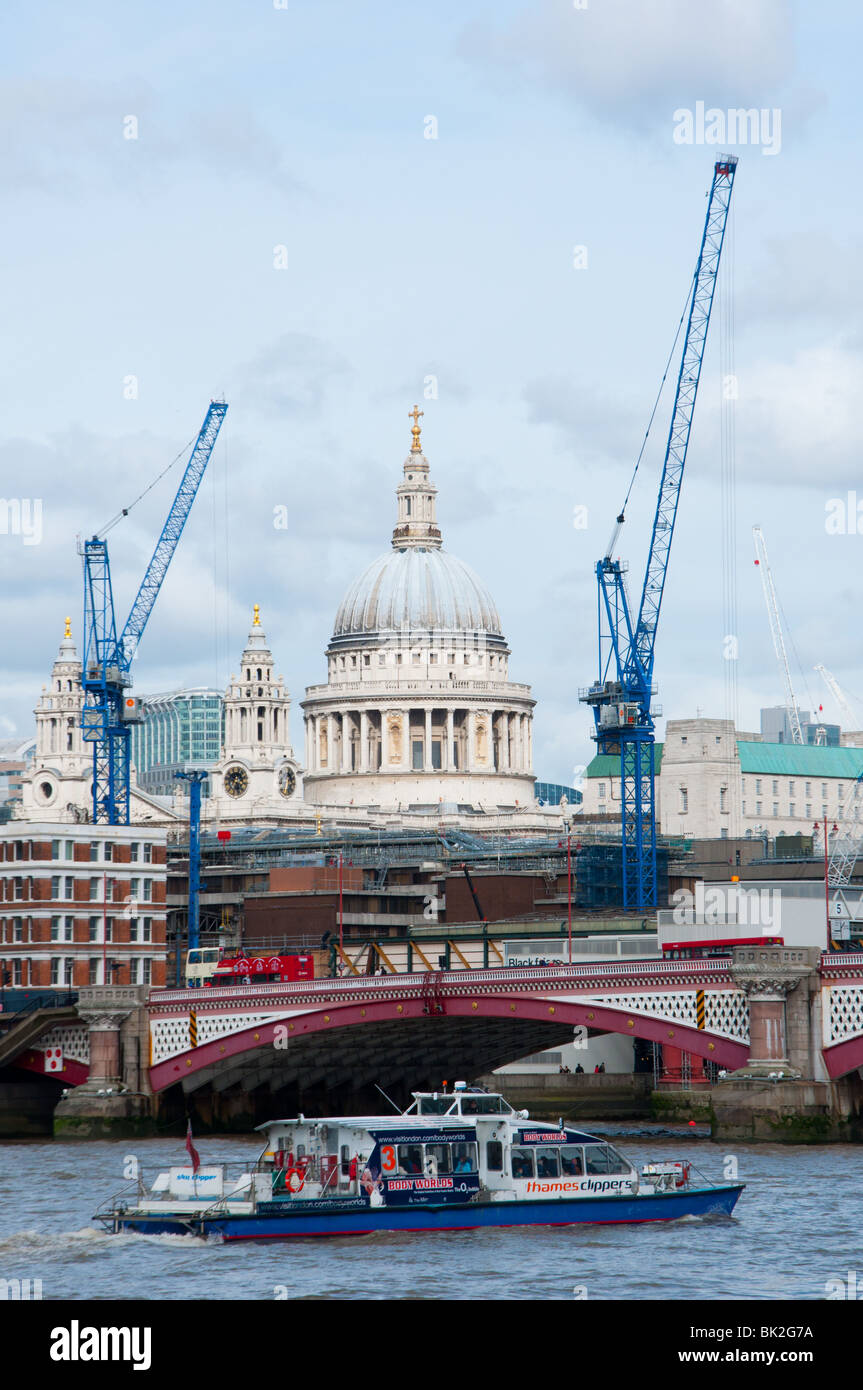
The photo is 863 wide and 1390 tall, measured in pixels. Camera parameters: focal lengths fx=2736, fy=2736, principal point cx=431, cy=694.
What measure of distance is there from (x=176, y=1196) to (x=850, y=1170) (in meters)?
21.4

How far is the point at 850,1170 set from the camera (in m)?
81.2

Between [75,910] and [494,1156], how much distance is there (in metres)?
50.1

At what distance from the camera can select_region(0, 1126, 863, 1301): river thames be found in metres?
59.9

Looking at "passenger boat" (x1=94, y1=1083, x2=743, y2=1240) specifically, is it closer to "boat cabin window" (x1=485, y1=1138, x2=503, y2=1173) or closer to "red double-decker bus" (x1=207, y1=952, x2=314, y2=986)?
"boat cabin window" (x1=485, y1=1138, x2=503, y2=1173)

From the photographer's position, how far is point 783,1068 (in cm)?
9269

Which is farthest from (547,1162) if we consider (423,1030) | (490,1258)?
(423,1030)

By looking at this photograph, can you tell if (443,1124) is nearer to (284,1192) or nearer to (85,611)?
(284,1192)

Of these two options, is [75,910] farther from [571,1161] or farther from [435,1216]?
[435,1216]

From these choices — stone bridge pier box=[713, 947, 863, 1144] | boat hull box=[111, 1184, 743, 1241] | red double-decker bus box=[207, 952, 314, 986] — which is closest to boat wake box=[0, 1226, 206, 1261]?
boat hull box=[111, 1184, 743, 1241]

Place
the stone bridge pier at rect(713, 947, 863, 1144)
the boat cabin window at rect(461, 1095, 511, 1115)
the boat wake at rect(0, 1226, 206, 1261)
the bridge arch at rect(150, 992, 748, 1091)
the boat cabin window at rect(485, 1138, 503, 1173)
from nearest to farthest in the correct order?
the boat wake at rect(0, 1226, 206, 1261), the boat cabin window at rect(485, 1138, 503, 1173), the boat cabin window at rect(461, 1095, 511, 1115), the stone bridge pier at rect(713, 947, 863, 1144), the bridge arch at rect(150, 992, 748, 1091)

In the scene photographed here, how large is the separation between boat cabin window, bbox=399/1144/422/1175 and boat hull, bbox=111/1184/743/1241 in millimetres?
1052

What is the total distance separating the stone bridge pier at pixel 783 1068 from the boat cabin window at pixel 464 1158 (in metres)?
21.8

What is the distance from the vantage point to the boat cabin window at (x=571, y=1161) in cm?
7225
